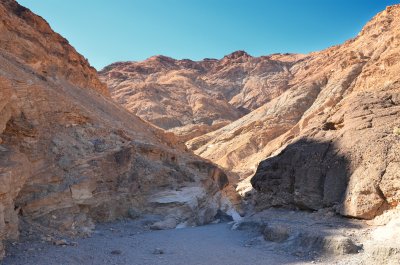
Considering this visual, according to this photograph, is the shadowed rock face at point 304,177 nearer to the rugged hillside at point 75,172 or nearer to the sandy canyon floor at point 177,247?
the sandy canyon floor at point 177,247

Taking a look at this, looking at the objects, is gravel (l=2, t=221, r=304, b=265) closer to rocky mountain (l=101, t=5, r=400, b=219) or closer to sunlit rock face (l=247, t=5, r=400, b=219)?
sunlit rock face (l=247, t=5, r=400, b=219)

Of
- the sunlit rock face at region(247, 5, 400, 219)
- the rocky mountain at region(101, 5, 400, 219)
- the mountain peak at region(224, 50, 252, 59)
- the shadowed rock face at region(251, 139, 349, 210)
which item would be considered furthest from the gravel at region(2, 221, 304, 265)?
the mountain peak at region(224, 50, 252, 59)

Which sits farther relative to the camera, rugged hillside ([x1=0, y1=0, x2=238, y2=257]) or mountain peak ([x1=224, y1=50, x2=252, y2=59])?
mountain peak ([x1=224, y1=50, x2=252, y2=59])

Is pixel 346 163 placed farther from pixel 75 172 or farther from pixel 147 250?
pixel 75 172

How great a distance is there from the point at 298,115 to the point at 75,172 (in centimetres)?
4794

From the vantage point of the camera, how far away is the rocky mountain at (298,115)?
14570mm

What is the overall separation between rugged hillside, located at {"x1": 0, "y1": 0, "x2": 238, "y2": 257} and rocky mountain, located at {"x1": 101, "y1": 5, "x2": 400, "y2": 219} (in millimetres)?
5252

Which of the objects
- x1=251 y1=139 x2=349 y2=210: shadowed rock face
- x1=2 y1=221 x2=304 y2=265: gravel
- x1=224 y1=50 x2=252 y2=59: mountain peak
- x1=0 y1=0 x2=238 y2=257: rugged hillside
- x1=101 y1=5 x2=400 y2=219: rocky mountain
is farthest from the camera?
x1=224 y1=50 x2=252 y2=59: mountain peak

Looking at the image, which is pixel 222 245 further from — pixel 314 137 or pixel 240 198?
pixel 240 198

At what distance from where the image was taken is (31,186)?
15.0 meters

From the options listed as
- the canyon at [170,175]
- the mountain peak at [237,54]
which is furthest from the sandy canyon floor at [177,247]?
the mountain peak at [237,54]

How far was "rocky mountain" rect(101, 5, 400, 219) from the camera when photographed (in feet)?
47.8

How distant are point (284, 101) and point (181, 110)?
91.4 feet

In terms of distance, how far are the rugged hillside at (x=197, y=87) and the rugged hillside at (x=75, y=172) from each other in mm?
44929
